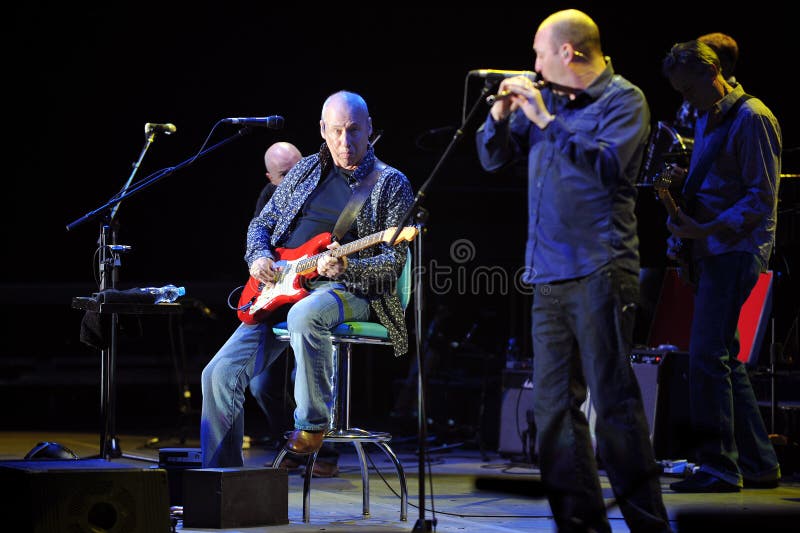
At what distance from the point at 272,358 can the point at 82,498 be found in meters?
1.52

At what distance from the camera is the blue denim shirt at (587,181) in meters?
2.98

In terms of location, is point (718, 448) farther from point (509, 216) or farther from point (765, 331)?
point (509, 216)

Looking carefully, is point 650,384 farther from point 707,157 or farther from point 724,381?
point 707,157

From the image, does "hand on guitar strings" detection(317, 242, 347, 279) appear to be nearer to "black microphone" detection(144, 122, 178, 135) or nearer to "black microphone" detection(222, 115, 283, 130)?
→ "black microphone" detection(222, 115, 283, 130)

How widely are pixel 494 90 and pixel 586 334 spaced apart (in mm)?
874

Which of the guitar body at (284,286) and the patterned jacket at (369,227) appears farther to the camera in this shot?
the guitar body at (284,286)

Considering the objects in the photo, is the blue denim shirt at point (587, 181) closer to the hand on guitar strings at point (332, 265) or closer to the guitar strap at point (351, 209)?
the hand on guitar strings at point (332, 265)

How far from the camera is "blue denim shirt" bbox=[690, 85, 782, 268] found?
432 cm

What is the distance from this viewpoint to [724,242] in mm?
4359

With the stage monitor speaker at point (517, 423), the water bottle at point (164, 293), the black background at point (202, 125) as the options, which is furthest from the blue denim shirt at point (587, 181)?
the black background at point (202, 125)

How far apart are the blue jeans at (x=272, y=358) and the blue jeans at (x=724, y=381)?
60.2 inches

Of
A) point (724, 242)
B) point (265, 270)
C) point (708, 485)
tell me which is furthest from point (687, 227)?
point (265, 270)

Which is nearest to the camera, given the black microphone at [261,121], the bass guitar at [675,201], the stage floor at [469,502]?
the stage floor at [469,502]

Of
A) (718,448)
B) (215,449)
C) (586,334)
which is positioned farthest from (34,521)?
(718,448)
